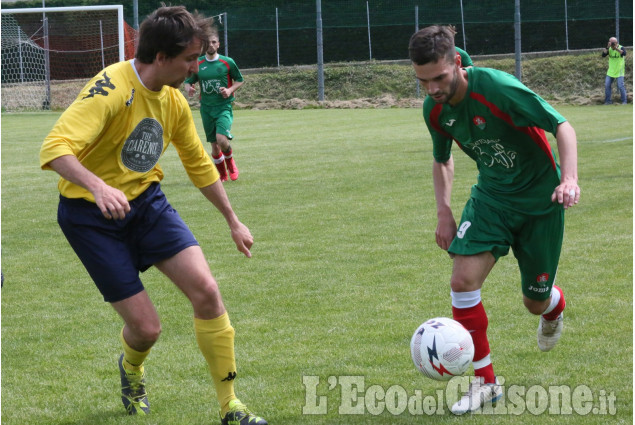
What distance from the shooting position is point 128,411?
4.14 m

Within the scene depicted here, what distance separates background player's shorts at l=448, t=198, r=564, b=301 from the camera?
4.19m

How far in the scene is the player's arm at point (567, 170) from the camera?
144 inches

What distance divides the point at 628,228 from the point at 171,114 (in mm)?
5437

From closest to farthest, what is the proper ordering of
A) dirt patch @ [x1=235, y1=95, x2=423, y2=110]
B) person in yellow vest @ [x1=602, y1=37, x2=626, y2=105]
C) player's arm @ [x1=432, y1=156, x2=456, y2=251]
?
1. player's arm @ [x1=432, y1=156, x2=456, y2=251]
2. person in yellow vest @ [x1=602, y1=37, x2=626, y2=105]
3. dirt patch @ [x1=235, y1=95, x2=423, y2=110]

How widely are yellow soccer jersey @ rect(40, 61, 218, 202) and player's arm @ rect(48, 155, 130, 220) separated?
2.1 inches

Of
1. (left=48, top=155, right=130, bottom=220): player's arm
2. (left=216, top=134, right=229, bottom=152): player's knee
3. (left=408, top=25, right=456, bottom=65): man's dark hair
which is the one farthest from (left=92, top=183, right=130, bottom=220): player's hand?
(left=216, top=134, right=229, bottom=152): player's knee

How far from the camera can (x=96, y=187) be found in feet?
11.1

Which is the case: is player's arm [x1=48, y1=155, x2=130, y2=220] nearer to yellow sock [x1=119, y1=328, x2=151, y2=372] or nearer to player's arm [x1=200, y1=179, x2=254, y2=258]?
player's arm [x1=200, y1=179, x2=254, y2=258]

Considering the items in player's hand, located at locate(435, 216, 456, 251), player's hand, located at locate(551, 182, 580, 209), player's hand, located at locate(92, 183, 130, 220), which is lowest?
player's hand, located at locate(435, 216, 456, 251)

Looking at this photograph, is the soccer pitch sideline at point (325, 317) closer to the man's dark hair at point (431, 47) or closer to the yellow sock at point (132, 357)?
the yellow sock at point (132, 357)

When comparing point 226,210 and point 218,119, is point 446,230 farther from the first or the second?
point 218,119

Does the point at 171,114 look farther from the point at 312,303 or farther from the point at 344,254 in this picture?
the point at 344,254

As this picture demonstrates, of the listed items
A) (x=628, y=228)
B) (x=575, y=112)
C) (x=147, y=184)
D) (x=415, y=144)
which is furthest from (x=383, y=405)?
(x=575, y=112)

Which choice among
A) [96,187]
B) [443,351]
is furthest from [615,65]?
[96,187]
